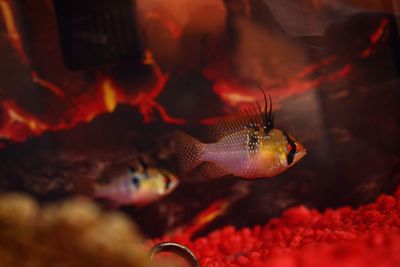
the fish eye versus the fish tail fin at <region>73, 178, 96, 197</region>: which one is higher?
the fish eye

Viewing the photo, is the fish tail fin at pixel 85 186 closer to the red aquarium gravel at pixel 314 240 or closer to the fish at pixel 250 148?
the red aquarium gravel at pixel 314 240

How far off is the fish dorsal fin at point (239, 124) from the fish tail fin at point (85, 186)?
68.4 inches

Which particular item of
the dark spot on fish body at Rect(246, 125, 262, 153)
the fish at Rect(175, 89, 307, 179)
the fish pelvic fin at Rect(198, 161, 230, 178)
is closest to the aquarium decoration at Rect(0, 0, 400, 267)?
the fish pelvic fin at Rect(198, 161, 230, 178)

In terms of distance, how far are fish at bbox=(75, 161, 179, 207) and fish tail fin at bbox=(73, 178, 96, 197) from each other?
2 centimetres

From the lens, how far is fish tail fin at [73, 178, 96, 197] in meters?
3.82

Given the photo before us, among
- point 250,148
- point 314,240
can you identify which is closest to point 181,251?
point 250,148

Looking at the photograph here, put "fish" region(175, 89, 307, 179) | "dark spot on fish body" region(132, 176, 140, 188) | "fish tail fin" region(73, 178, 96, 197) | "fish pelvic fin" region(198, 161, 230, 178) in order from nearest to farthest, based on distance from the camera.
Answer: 1. "fish" region(175, 89, 307, 179)
2. "fish pelvic fin" region(198, 161, 230, 178)
3. "dark spot on fish body" region(132, 176, 140, 188)
4. "fish tail fin" region(73, 178, 96, 197)

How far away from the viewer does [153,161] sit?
4.27m

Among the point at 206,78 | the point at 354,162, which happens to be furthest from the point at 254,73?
the point at 354,162

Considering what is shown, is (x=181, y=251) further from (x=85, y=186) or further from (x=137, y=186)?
(x=85, y=186)

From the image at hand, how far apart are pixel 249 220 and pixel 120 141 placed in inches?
64.3

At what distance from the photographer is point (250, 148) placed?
2406mm

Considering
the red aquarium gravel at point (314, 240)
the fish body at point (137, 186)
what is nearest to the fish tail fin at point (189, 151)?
the red aquarium gravel at point (314, 240)

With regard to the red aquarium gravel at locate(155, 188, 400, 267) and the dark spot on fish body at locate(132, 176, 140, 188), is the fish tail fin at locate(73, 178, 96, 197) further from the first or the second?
the red aquarium gravel at locate(155, 188, 400, 267)
